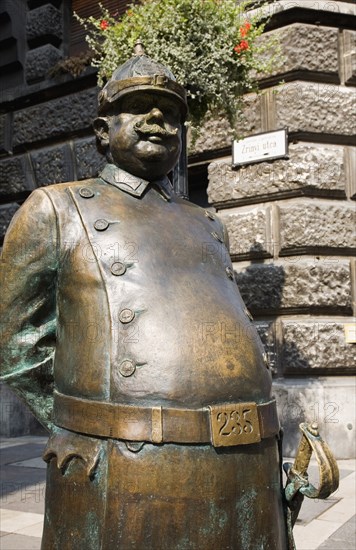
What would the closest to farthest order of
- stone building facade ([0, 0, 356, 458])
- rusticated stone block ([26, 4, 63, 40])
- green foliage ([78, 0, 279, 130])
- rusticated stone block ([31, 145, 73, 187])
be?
green foliage ([78, 0, 279, 130])
stone building facade ([0, 0, 356, 458])
rusticated stone block ([31, 145, 73, 187])
rusticated stone block ([26, 4, 63, 40])

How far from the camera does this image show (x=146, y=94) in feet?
6.05

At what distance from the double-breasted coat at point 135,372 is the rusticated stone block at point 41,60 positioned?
7.11 metres

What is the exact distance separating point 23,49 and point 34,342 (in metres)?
7.98

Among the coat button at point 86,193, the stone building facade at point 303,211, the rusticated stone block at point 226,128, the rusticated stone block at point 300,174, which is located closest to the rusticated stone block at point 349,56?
the stone building facade at point 303,211

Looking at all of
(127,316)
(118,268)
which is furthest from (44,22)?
(127,316)

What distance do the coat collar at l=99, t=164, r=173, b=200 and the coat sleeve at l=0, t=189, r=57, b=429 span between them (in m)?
0.23

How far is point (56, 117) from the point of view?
805cm

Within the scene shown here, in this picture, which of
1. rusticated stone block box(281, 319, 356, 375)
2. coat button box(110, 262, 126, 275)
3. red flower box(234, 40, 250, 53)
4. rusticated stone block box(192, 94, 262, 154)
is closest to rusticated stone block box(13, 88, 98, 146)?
rusticated stone block box(192, 94, 262, 154)

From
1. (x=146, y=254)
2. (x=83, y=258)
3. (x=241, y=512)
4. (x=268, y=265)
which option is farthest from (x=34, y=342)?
(x=268, y=265)

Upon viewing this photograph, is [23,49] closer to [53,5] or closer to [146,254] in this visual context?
[53,5]

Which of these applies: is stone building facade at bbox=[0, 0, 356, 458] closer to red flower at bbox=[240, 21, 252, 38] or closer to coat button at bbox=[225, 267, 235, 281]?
red flower at bbox=[240, 21, 252, 38]

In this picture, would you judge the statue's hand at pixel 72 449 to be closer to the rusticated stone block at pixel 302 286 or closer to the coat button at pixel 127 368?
the coat button at pixel 127 368

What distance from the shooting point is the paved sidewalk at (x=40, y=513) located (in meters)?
3.55

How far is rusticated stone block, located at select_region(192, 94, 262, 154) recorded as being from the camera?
21.9ft
